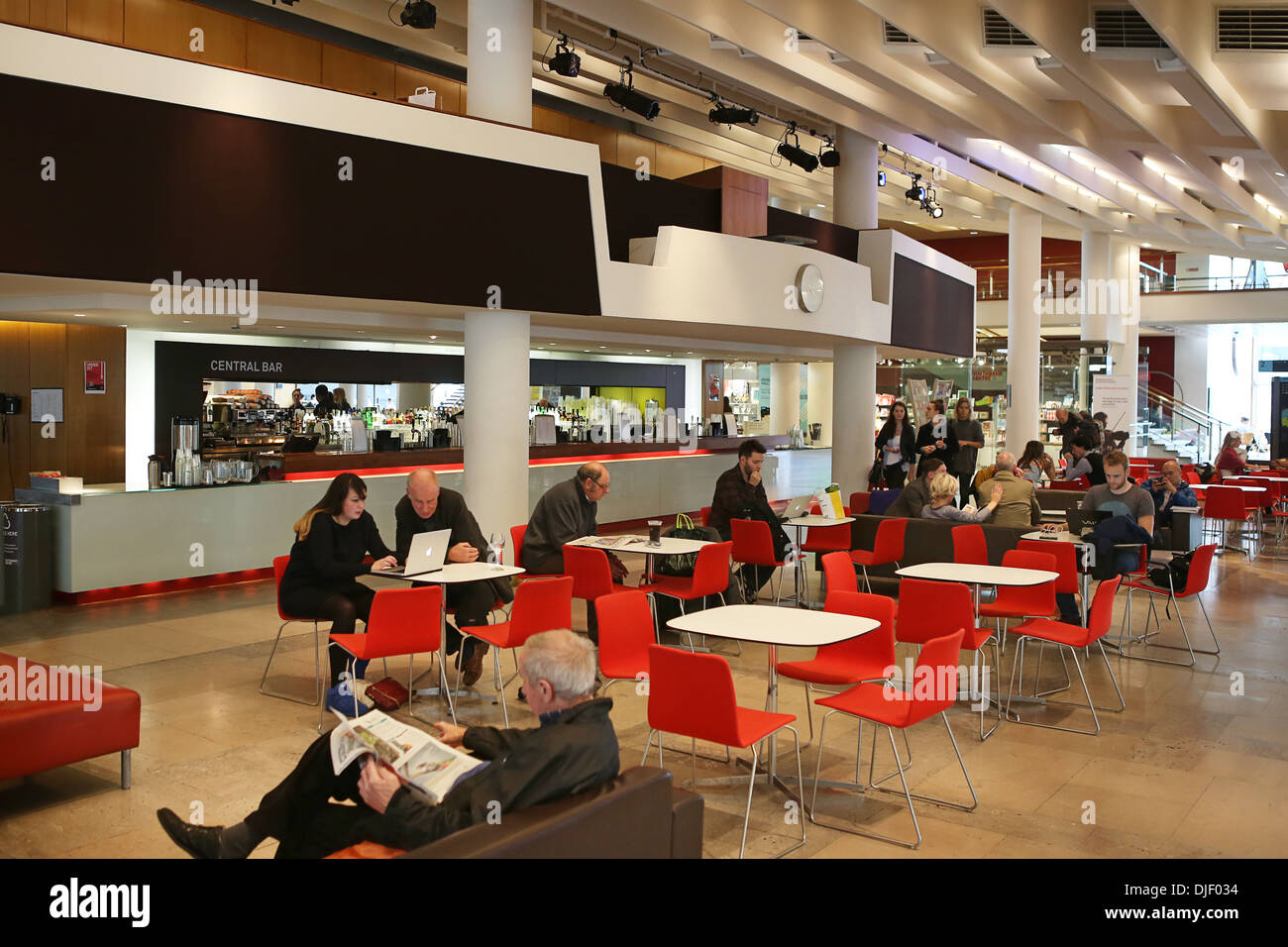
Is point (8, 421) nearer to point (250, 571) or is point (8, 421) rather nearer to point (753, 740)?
point (250, 571)

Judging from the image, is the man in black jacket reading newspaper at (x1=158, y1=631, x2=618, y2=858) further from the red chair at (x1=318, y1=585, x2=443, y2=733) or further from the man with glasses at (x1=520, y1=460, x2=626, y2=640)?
the man with glasses at (x1=520, y1=460, x2=626, y2=640)

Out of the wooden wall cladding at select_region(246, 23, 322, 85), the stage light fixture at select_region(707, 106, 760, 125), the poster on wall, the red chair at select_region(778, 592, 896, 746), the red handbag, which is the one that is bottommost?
the red handbag

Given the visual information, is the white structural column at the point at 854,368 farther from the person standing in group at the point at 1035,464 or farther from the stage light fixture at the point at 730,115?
the person standing in group at the point at 1035,464

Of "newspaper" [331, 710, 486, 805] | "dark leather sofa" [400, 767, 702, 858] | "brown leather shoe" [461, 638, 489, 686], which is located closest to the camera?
"dark leather sofa" [400, 767, 702, 858]

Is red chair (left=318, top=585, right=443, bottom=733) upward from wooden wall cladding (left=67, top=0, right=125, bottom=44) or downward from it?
downward

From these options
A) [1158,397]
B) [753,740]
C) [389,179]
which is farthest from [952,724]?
[1158,397]

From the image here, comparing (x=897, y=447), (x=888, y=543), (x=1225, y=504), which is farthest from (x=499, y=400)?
(x=1225, y=504)

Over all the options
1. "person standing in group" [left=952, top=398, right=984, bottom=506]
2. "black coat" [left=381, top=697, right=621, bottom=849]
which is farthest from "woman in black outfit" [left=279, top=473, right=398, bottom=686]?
"person standing in group" [left=952, top=398, right=984, bottom=506]

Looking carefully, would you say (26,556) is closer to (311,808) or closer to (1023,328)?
(311,808)

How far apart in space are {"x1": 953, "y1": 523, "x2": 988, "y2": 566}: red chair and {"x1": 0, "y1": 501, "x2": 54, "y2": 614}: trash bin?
6.90m

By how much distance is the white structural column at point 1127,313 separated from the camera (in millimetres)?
20703

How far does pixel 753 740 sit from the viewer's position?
3904 mm

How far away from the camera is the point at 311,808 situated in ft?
10.5

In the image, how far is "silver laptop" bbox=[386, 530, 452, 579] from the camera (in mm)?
5582
